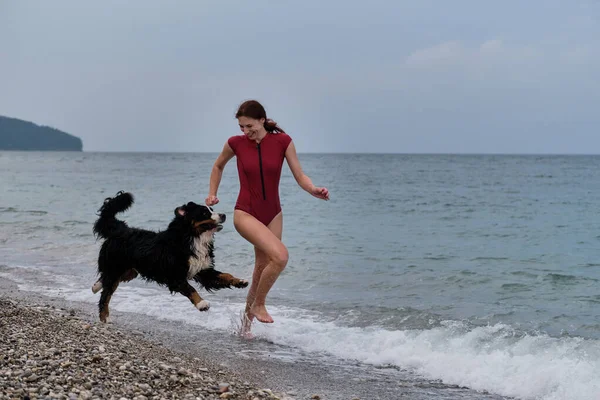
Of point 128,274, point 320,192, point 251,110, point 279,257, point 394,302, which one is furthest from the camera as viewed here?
point 394,302

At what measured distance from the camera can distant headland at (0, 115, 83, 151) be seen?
594ft

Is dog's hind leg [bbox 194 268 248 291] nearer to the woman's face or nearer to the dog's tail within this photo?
the dog's tail

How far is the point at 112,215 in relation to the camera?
7.24 metres

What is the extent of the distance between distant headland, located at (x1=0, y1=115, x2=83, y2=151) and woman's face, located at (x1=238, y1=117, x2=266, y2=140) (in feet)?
615

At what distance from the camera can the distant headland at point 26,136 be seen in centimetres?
18112

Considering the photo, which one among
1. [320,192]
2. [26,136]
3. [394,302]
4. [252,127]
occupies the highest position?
[26,136]

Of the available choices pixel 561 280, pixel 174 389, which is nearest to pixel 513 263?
pixel 561 280

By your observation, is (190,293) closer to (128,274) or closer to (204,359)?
(204,359)

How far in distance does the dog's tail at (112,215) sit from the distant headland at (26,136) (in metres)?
186

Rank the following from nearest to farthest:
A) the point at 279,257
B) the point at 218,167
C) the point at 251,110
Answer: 1. the point at 251,110
2. the point at 279,257
3. the point at 218,167

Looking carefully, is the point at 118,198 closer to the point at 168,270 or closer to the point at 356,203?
the point at 168,270

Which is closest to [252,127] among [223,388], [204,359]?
[204,359]

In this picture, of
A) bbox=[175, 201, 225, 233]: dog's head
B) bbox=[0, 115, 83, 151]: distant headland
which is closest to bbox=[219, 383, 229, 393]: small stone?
bbox=[175, 201, 225, 233]: dog's head

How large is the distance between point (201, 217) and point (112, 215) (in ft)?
4.20
